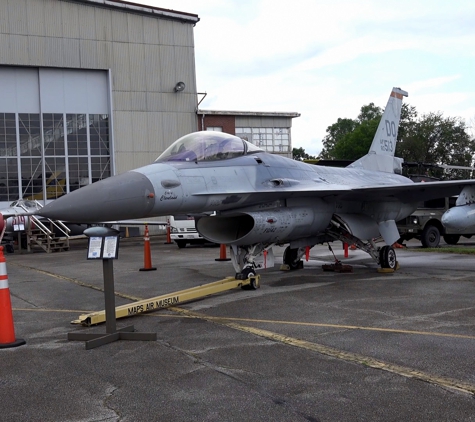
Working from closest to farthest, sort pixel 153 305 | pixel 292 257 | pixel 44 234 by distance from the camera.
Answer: pixel 153 305
pixel 292 257
pixel 44 234

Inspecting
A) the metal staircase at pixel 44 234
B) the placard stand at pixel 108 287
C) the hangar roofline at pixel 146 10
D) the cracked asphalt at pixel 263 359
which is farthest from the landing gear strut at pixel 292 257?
the hangar roofline at pixel 146 10

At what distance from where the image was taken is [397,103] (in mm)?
14750

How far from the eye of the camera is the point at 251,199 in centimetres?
927

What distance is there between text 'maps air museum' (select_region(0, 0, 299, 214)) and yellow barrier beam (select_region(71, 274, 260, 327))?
22.9 m

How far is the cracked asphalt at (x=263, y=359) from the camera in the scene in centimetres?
389

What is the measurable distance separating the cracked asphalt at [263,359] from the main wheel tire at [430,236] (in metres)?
8.61

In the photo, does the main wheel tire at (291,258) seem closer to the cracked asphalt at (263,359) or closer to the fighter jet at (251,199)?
the fighter jet at (251,199)

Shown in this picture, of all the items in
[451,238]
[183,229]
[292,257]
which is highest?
[183,229]

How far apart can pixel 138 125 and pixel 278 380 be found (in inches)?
1125

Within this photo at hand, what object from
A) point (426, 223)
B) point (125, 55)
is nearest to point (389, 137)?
point (426, 223)

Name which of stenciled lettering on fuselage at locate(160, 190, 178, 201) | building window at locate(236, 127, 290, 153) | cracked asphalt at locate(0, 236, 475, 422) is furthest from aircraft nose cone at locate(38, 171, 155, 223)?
building window at locate(236, 127, 290, 153)

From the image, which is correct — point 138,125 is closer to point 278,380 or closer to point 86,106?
point 86,106

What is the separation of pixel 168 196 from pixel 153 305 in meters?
1.59

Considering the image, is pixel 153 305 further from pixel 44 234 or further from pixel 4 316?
pixel 44 234
